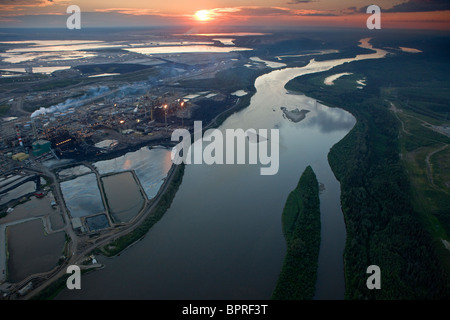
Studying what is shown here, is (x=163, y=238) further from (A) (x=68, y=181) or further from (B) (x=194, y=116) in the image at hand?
(B) (x=194, y=116)

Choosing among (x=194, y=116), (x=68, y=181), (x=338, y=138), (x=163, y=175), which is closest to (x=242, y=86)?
(x=194, y=116)

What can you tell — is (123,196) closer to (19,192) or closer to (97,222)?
(97,222)

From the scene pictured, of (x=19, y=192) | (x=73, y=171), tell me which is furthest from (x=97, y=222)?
(x=73, y=171)

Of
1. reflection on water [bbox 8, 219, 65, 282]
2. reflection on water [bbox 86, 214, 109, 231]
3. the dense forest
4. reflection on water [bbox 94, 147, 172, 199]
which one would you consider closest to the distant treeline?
the dense forest

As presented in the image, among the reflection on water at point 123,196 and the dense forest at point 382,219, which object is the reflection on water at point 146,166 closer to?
the reflection on water at point 123,196

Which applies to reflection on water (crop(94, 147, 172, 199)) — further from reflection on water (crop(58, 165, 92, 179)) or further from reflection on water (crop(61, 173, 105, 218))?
reflection on water (crop(61, 173, 105, 218))

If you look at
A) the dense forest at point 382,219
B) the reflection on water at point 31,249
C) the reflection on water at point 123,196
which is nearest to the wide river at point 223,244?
the dense forest at point 382,219

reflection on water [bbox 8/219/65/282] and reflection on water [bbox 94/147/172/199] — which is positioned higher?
reflection on water [bbox 94/147/172/199]
